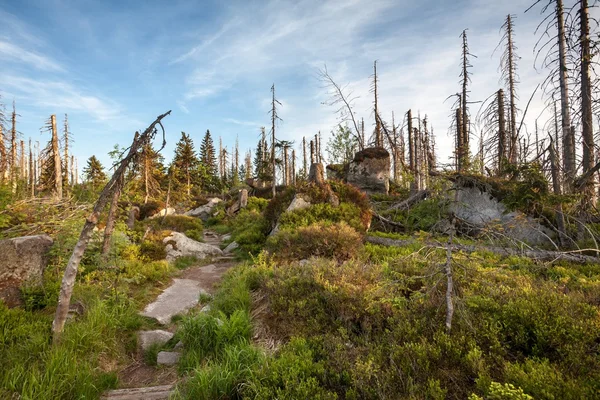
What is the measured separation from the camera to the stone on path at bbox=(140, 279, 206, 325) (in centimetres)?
633

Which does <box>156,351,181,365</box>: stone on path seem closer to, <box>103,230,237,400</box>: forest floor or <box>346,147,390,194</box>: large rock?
<box>103,230,237,400</box>: forest floor

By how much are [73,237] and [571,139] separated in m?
14.6

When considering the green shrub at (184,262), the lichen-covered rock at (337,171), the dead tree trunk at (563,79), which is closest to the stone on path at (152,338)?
the green shrub at (184,262)

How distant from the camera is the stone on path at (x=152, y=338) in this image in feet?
16.5

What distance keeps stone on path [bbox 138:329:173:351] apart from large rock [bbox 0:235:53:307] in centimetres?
280

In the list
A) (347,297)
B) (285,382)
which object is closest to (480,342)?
(347,297)

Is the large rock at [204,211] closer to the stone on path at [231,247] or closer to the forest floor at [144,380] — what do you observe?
the stone on path at [231,247]

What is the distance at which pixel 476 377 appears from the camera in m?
2.84

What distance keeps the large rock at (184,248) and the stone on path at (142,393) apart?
25.7ft

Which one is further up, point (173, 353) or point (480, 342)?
point (480, 342)

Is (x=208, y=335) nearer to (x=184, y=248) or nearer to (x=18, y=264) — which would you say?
(x=18, y=264)

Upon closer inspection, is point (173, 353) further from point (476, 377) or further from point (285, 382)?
point (476, 377)

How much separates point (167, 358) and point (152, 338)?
36.1 inches

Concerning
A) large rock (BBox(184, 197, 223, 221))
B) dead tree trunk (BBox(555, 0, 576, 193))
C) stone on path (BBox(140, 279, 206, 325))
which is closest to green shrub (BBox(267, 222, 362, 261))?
stone on path (BBox(140, 279, 206, 325))
